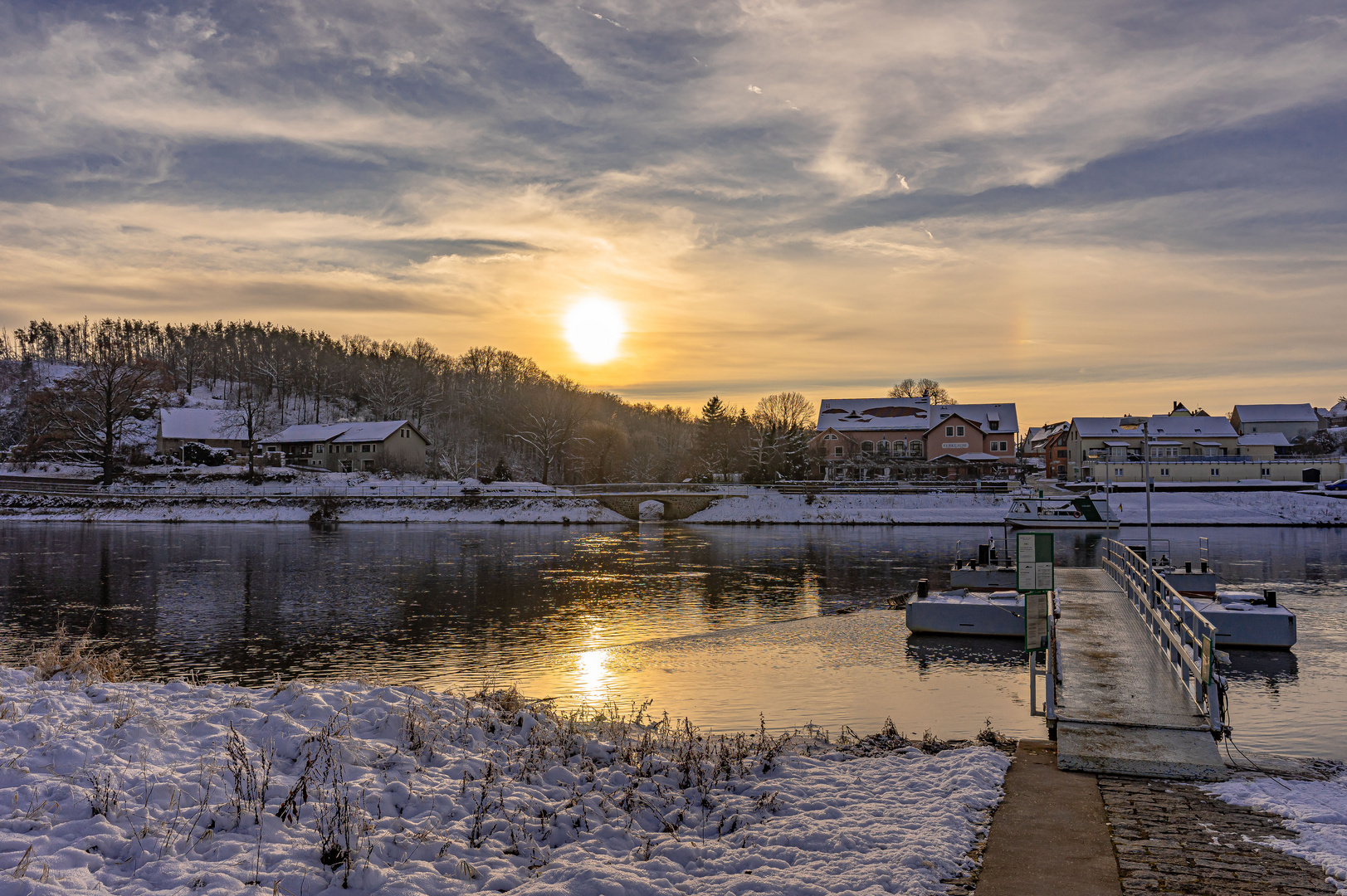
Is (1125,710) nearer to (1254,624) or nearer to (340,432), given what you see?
(1254,624)

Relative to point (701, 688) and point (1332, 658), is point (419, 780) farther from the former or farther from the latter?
point (1332, 658)

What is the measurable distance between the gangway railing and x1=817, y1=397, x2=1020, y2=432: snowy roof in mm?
79288

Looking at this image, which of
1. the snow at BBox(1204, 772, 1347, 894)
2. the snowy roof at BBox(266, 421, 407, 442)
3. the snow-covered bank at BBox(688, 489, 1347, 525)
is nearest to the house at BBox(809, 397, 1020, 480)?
the snow-covered bank at BBox(688, 489, 1347, 525)

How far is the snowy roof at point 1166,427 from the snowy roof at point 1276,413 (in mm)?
5368

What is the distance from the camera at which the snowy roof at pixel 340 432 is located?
4311 inches

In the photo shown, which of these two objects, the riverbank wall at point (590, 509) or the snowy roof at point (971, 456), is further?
the snowy roof at point (971, 456)

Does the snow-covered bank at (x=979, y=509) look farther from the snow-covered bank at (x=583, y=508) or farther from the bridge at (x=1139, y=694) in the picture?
the bridge at (x=1139, y=694)

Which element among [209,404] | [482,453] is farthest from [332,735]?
[209,404]

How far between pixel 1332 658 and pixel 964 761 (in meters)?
15.6

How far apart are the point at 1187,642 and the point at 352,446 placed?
358 ft

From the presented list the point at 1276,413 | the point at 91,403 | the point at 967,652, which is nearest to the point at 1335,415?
the point at 1276,413

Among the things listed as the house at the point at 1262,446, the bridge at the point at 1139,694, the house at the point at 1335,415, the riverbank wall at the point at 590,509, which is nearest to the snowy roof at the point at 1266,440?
the house at the point at 1262,446

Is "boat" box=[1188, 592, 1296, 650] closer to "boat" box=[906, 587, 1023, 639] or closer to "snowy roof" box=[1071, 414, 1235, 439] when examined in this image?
"boat" box=[906, 587, 1023, 639]

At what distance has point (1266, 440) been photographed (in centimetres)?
9956
